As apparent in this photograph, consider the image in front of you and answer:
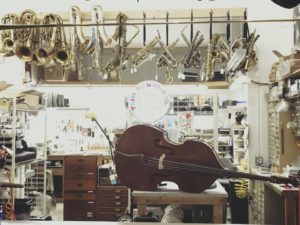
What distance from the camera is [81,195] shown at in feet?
18.5

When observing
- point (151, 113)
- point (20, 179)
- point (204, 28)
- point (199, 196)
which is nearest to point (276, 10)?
point (204, 28)

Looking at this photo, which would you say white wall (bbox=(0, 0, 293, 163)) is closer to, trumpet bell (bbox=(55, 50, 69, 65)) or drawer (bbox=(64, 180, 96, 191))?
trumpet bell (bbox=(55, 50, 69, 65))

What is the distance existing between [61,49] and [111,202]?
2603mm

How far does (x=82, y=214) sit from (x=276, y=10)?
4187 millimetres

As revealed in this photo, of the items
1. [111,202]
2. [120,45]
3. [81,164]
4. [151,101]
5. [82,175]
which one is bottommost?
[111,202]

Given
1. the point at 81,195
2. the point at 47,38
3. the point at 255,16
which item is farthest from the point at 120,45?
the point at 81,195

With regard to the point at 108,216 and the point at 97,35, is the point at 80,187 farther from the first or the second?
the point at 97,35

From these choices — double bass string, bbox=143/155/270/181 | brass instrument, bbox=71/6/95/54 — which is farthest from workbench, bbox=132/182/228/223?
brass instrument, bbox=71/6/95/54

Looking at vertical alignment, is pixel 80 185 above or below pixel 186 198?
below

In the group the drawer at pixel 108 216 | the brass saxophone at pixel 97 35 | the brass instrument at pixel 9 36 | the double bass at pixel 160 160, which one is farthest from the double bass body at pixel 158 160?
the drawer at pixel 108 216

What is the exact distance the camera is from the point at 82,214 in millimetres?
5598

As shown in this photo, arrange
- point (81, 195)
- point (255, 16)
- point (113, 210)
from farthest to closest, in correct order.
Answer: point (81, 195) → point (113, 210) → point (255, 16)

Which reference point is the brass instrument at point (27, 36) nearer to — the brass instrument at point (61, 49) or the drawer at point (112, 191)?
the brass instrument at point (61, 49)

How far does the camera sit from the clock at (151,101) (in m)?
4.31
